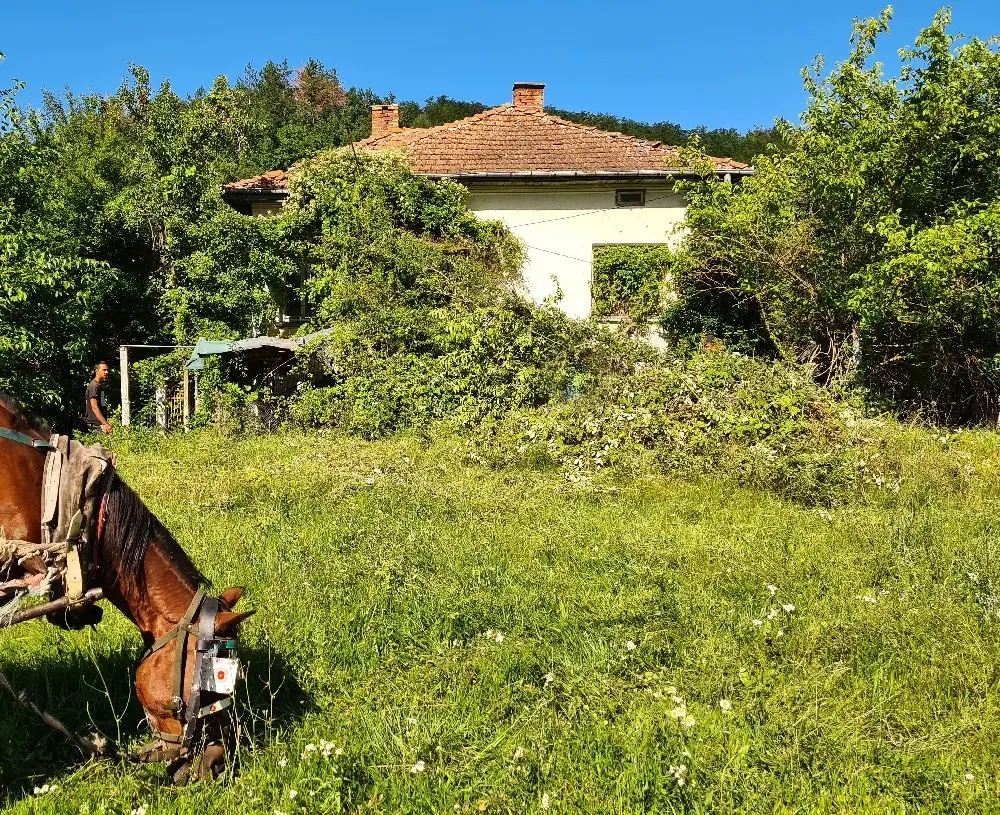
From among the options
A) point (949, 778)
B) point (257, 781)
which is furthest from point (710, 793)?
point (257, 781)

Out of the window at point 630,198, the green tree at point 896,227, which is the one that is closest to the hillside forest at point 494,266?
the green tree at point 896,227

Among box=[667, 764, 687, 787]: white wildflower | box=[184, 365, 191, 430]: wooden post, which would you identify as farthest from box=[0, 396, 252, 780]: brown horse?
box=[184, 365, 191, 430]: wooden post

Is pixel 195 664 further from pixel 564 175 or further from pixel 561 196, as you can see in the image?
pixel 561 196

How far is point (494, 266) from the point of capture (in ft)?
56.6

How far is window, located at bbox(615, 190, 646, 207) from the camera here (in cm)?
1923

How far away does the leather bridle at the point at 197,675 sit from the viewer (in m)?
2.78

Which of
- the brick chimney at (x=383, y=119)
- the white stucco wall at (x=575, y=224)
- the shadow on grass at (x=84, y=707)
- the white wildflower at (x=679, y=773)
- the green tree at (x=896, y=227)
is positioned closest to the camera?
the white wildflower at (x=679, y=773)

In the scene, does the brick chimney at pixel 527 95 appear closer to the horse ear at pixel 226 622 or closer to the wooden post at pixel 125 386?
the wooden post at pixel 125 386

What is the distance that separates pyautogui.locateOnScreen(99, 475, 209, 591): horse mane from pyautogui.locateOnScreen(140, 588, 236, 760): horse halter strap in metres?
0.22

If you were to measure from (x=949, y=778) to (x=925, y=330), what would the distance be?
10442 mm

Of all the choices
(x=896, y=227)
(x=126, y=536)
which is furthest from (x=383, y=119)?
(x=126, y=536)

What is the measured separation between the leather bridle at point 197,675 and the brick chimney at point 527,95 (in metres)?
20.9

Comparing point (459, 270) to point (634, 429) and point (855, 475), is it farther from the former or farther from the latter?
point (855, 475)

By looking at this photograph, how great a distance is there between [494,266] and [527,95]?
7.25m
